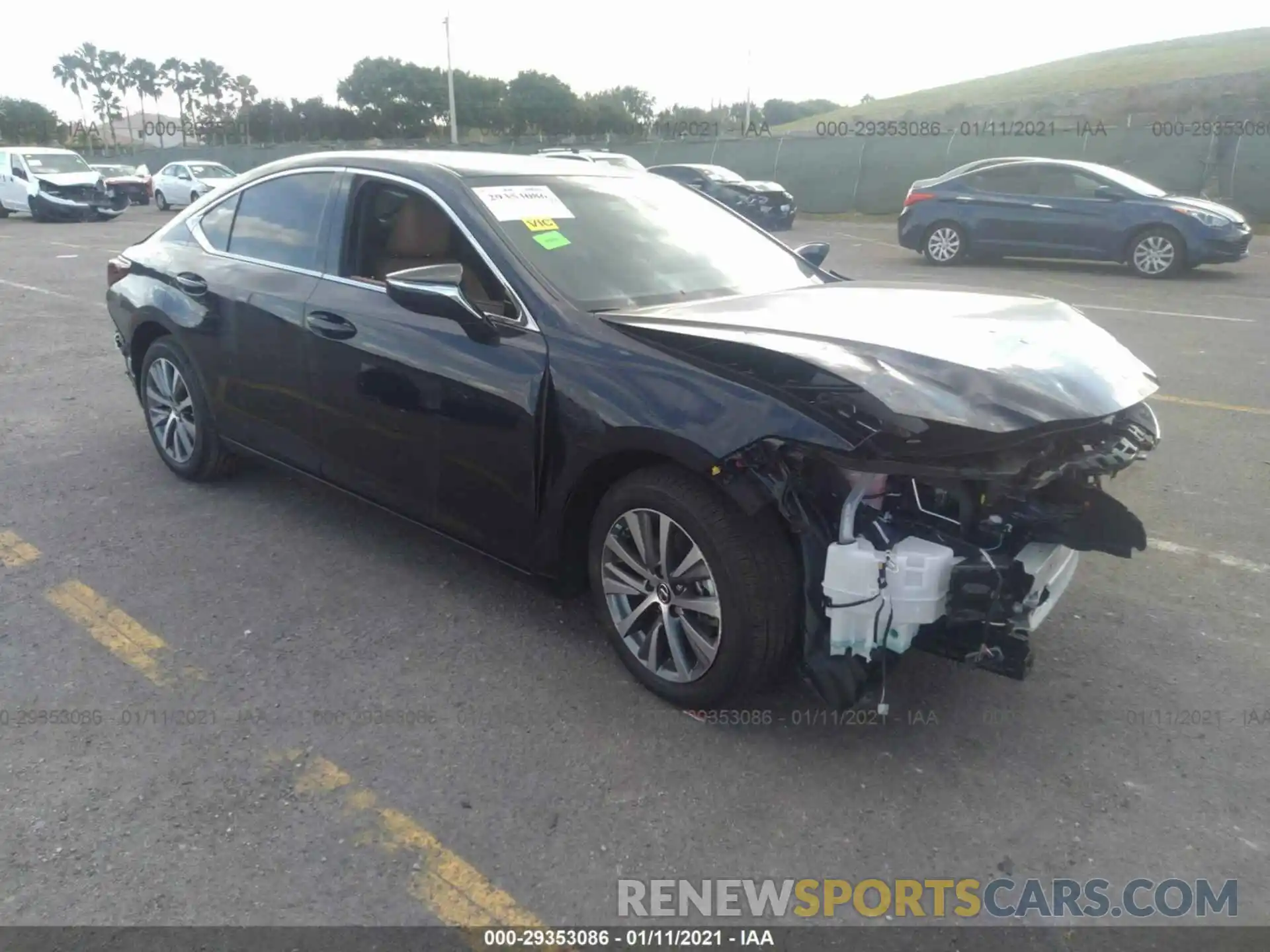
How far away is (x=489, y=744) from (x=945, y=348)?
1.84m

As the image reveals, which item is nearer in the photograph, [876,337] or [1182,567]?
[876,337]

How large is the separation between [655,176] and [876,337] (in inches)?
83.4

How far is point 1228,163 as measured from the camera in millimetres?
19844

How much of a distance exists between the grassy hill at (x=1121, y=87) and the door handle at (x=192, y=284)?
1436 inches

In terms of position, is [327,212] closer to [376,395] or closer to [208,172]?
[376,395]

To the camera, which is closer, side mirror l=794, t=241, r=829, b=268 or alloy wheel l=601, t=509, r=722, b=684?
alloy wheel l=601, t=509, r=722, b=684

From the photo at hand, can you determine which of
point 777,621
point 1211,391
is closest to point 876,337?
point 777,621

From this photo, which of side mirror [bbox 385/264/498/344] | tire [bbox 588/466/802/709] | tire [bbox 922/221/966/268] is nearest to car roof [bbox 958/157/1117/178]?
tire [bbox 922/221/966/268]

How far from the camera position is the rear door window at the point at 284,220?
439cm

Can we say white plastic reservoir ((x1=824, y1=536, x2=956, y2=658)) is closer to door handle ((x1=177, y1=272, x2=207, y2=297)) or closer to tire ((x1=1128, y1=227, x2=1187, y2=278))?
door handle ((x1=177, y1=272, x2=207, y2=297))

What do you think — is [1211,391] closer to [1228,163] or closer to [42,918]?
[42,918]

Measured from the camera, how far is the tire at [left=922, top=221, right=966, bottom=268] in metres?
15.1

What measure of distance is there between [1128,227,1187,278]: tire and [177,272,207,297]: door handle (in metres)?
12.4

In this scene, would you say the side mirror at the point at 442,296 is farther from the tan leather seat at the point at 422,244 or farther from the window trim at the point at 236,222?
the window trim at the point at 236,222
